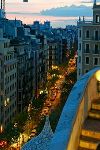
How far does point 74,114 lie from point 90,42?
45.0 metres

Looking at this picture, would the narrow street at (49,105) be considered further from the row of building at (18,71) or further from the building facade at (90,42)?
the building facade at (90,42)

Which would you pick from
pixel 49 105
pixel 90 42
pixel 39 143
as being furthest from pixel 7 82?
pixel 39 143

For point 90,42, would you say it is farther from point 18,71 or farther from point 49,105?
point 49,105

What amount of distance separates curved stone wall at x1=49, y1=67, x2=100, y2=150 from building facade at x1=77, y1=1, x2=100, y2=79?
40986 millimetres

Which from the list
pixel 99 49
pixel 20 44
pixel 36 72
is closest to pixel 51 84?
pixel 36 72

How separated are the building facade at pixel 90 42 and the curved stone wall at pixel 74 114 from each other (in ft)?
134

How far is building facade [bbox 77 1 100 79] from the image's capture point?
2267 inches

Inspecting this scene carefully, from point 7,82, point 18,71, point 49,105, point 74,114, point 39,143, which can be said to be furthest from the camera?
point 49,105

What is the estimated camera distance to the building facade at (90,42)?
57.6m

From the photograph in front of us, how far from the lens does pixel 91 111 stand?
1590cm

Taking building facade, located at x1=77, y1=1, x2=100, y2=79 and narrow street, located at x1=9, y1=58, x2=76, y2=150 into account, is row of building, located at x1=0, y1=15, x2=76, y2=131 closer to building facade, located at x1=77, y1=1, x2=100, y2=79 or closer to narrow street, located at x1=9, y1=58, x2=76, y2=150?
narrow street, located at x1=9, y1=58, x2=76, y2=150

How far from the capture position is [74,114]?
1373 centimetres

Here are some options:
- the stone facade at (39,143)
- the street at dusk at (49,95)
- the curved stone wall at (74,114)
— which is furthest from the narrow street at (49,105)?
the curved stone wall at (74,114)

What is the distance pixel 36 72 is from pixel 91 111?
84163mm
